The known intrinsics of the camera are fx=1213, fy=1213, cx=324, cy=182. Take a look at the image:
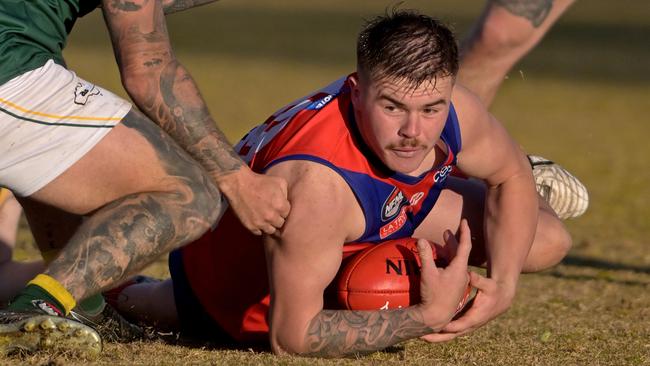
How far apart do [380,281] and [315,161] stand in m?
0.63

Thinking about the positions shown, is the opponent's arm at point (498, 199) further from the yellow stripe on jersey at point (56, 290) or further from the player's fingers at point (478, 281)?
the yellow stripe on jersey at point (56, 290)

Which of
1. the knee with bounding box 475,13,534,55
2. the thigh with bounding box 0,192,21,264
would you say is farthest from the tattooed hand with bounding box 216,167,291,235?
the knee with bounding box 475,13,534,55

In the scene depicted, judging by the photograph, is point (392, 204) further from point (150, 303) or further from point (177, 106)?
point (150, 303)

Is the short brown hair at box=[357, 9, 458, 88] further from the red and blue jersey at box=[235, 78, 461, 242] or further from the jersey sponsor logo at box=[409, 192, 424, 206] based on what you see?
the jersey sponsor logo at box=[409, 192, 424, 206]

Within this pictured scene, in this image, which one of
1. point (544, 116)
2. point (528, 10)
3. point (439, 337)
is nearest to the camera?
point (439, 337)

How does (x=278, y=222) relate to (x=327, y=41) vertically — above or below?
above

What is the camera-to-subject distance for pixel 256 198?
500 cm

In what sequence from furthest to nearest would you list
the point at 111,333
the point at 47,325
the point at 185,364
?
the point at 111,333 < the point at 185,364 < the point at 47,325

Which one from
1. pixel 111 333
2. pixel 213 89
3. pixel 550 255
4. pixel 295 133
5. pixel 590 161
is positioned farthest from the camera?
pixel 213 89

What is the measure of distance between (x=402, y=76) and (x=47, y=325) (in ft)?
5.73

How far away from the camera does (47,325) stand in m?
4.59

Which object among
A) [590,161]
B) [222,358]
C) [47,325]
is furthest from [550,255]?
[590,161]

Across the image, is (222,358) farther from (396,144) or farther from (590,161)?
(590,161)

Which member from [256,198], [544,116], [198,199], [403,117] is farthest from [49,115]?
[544,116]
